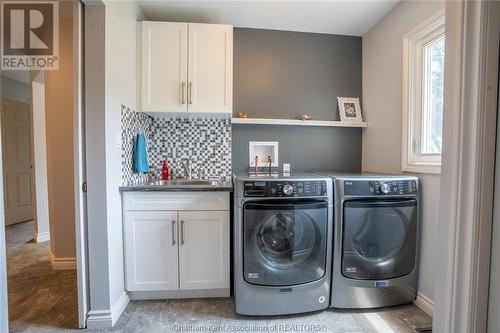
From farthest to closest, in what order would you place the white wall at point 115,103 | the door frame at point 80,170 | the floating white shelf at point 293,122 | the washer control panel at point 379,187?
the floating white shelf at point 293,122 < the washer control panel at point 379,187 < the white wall at point 115,103 < the door frame at point 80,170

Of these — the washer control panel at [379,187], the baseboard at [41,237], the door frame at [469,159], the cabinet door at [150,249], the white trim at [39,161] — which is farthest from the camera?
the baseboard at [41,237]

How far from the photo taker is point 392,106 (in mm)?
2096

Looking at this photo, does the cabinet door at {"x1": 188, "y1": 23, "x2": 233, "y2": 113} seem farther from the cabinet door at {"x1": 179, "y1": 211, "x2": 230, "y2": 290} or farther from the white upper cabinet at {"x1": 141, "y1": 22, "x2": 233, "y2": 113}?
the cabinet door at {"x1": 179, "y1": 211, "x2": 230, "y2": 290}

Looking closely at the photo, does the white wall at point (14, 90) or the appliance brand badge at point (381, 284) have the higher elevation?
the white wall at point (14, 90)

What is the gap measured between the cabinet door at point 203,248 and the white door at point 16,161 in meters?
3.39

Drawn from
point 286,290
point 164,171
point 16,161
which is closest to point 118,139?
point 164,171

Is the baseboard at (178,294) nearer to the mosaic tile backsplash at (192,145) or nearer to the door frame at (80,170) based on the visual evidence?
the door frame at (80,170)

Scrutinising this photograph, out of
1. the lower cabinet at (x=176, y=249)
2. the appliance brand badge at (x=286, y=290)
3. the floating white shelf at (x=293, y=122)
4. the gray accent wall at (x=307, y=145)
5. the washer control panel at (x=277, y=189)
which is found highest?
the floating white shelf at (x=293, y=122)

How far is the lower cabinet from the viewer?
1.79 meters

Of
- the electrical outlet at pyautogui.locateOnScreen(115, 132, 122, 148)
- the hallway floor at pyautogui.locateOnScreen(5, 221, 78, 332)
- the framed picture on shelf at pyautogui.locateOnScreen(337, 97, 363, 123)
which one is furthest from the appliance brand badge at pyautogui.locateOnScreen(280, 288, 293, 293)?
the framed picture on shelf at pyautogui.locateOnScreen(337, 97, 363, 123)

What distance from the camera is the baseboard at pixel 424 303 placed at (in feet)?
5.61

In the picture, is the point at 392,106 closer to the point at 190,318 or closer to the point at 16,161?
the point at 190,318

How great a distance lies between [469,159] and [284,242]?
1.24 meters

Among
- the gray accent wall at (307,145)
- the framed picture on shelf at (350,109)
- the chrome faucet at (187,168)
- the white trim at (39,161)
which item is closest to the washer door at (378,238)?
the gray accent wall at (307,145)
